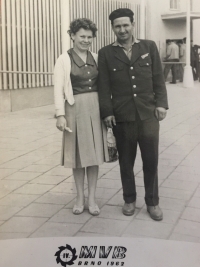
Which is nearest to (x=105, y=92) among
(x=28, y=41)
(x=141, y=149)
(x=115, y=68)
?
(x=115, y=68)

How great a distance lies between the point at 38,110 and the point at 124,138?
17.5 ft

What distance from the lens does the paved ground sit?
2.95 m

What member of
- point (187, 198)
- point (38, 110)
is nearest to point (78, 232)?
point (187, 198)

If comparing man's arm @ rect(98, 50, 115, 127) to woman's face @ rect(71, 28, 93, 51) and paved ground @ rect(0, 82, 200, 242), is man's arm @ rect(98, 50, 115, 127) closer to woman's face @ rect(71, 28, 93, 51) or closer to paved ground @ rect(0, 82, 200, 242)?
woman's face @ rect(71, 28, 93, 51)

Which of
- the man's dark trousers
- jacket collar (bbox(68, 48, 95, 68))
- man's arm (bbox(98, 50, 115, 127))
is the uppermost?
jacket collar (bbox(68, 48, 95, 68))

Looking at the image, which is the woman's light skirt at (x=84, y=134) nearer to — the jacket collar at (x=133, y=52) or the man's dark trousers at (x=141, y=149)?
the man's dark trousers at (x=141, y=149)

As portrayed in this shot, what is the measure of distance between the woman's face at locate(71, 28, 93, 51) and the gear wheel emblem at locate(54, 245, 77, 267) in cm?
150

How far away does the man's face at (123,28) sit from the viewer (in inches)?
120

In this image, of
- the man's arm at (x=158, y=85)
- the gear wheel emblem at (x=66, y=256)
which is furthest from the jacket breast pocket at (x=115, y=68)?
the gear wheel emblem at (x=66, y=256)

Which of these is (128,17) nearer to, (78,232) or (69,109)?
(69,109)

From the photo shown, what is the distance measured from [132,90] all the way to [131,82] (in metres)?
0.06

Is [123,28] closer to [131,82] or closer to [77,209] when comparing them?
[131,82]

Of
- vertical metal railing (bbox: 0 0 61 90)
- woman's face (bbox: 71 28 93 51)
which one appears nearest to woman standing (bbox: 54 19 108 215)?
woman's face (bbox: 71 28 93 51)

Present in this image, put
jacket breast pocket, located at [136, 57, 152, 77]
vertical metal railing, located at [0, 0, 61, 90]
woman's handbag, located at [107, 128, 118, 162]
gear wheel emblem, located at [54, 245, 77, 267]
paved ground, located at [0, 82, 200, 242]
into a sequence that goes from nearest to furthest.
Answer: gear wheel emblem, located at [54, 245, 77, 267], paved ground, located at [0, 82, 200, 242], jacket breast pocket, located at [136, 57, 152, 77], woman's handbag, located at [107, 128, 118, 162], vertical metal railing, located at [0, 0, 61, 90]
